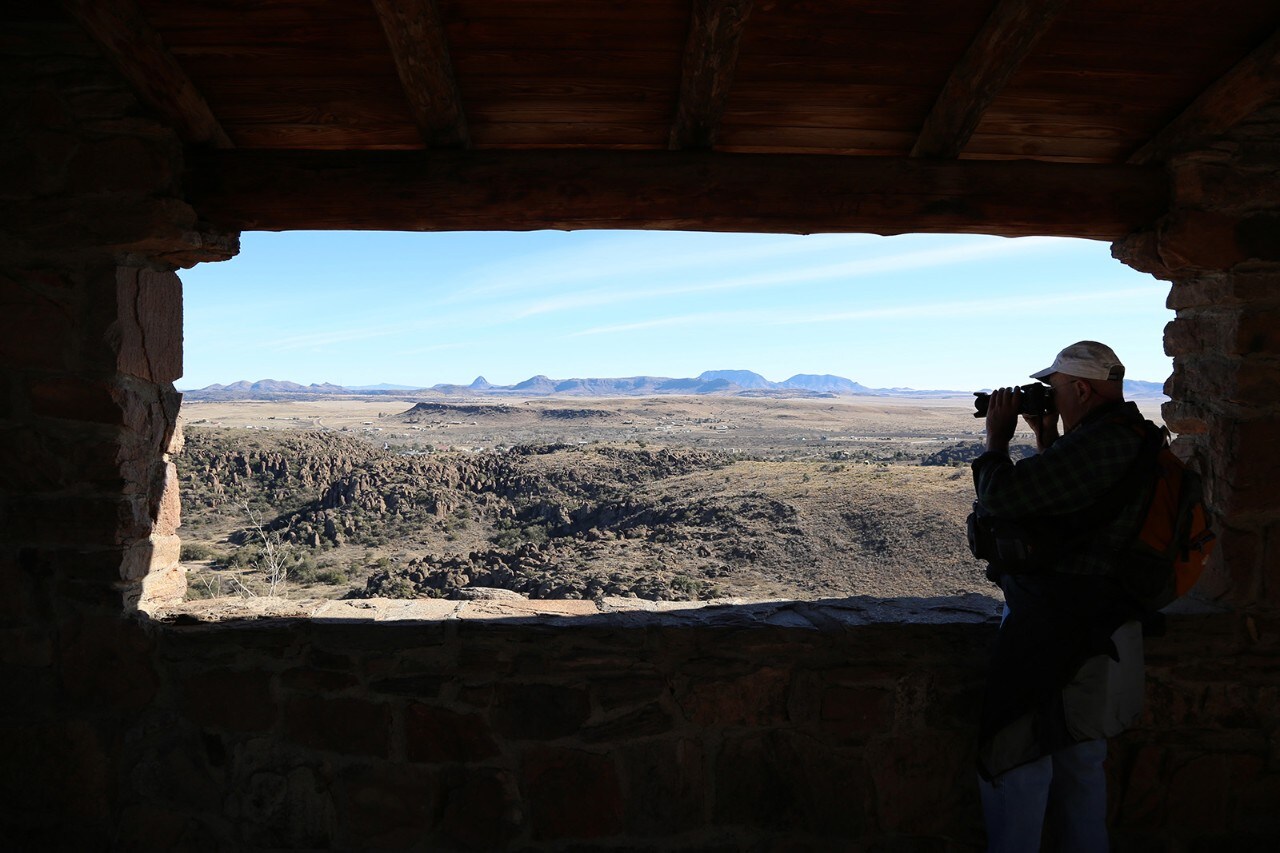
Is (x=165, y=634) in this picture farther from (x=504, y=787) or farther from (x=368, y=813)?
(x=504, y=787)

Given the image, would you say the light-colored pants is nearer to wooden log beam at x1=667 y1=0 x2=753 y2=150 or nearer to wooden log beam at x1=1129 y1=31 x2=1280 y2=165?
wooden log beam at x1=1129 y1=31 x2=1280 y2=165

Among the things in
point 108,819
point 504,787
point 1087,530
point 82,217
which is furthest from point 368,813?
point 1087,530

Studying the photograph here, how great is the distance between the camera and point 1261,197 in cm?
269

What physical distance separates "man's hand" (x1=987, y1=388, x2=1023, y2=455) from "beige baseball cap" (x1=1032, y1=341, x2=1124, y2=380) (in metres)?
0.12

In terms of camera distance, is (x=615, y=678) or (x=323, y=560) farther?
(x=323, y=560)

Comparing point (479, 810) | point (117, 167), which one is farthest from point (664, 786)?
point (117, 167)

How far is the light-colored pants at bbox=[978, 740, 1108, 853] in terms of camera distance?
7.23 ft

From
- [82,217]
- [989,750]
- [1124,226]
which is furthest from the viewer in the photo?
[1124,226]

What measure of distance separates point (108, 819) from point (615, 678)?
5.39ft

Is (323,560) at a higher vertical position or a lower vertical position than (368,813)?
lower

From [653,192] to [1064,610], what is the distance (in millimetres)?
1680

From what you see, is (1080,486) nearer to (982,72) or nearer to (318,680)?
(982,72)

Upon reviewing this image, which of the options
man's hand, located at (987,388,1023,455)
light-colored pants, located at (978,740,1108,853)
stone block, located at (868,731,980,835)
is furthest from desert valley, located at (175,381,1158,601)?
man's hand, located at (987,388,1023,455)

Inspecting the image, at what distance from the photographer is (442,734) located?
260 cm
